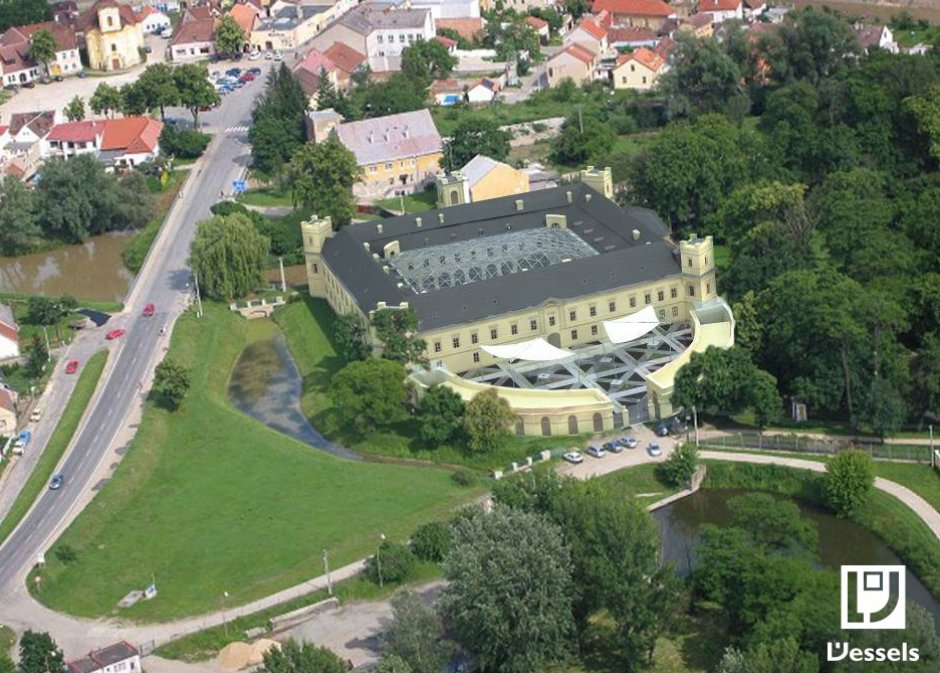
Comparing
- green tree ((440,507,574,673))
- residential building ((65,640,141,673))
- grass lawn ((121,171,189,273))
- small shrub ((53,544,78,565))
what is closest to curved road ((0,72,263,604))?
grass lawn ((121,171,189,273))

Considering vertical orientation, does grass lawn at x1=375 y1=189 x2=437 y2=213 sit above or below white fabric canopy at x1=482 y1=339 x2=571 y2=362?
above

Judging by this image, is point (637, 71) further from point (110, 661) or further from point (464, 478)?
point (110, 661)

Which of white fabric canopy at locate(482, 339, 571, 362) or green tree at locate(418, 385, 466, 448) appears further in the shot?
white fabric canopy at locate(482, 339, 571, 362)

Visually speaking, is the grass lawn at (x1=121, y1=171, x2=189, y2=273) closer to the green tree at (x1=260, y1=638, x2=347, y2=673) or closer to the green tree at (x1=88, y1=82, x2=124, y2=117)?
the green tree at (x1=88, y1=82, x2=124, y2=117)

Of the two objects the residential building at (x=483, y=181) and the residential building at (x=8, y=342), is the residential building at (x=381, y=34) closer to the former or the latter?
the residential building at (x=483, y=181)

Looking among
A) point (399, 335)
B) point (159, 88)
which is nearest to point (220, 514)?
point (399, 335)

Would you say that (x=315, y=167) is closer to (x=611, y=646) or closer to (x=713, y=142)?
(x=713, y=142)
